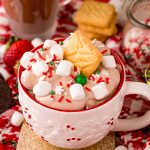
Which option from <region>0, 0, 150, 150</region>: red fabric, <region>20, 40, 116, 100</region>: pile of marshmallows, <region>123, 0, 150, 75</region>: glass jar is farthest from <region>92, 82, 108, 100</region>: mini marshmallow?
<region>123, 0, 150, 75</region>: glass jar

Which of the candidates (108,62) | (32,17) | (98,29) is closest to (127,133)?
(108,62)

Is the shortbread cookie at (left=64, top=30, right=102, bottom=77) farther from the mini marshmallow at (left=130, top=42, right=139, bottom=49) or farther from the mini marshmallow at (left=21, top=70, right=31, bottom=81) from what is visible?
the mini marshmallow at (left=130, top=42, right=139, bottom=49)

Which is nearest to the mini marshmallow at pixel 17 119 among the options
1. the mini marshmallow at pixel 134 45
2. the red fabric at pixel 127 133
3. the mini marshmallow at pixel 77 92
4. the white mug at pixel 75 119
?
the red fabric at pixel 127 133

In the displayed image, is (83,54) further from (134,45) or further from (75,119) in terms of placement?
(134,45)

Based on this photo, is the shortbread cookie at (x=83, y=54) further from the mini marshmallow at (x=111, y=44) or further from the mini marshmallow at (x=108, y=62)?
the mini marshmallow at (x=111, y=44)

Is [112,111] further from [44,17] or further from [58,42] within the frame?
[44,17]
